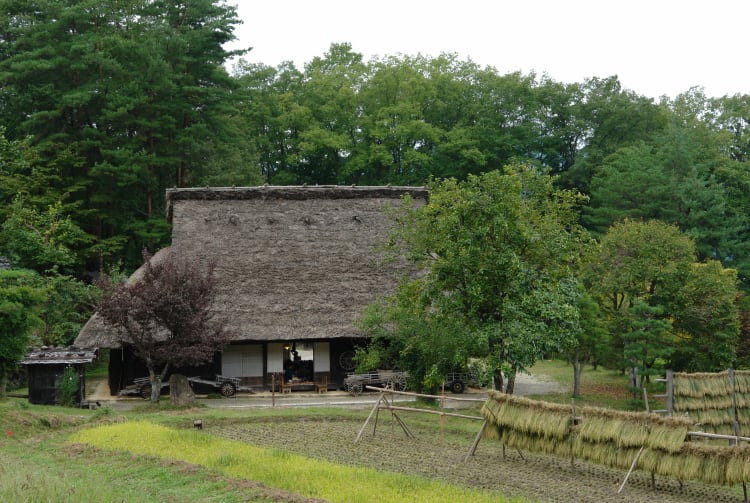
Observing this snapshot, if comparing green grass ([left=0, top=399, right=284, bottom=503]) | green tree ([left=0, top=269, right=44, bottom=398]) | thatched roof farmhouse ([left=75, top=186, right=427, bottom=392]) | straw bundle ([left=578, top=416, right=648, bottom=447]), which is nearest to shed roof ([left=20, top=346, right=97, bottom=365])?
green tree ([left=0, top=269, right=44, bottom=398])

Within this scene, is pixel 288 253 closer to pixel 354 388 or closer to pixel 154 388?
pixel 354 388

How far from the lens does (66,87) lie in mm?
39188

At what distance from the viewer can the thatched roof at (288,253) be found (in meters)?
26.7

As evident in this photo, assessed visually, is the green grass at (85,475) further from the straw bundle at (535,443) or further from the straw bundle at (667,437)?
the straw bundle at (667,437)

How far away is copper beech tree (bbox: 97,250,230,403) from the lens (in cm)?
2261

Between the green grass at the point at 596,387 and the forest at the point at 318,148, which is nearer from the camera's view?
the green grass at the point at 596,387

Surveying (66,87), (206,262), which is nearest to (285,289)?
(206,262)

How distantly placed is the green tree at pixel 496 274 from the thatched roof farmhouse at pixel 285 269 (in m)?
4.22

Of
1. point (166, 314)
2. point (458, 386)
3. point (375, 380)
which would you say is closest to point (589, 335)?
point (458, 386)

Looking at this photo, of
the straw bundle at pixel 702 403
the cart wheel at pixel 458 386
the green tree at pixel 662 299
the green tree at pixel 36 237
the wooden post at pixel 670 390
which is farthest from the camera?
A: the green tree at pixel 36 237

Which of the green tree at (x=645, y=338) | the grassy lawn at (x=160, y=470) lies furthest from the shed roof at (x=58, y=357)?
the green tree at (x=645, y=338)

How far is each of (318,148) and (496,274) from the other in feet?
97.5

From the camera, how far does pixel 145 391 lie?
2581 cm

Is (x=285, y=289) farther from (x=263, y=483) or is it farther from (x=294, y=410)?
(x=263, y=483)
